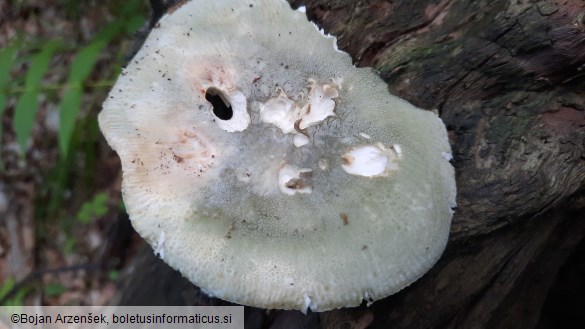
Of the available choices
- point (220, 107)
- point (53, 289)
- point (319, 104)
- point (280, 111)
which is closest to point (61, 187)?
point (53, 289)

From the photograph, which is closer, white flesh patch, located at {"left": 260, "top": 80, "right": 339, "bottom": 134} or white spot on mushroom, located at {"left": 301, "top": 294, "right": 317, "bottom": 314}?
white spot on mushroom, located at {"left": 301, "top": 294, "right": 317, "bottom": 314}

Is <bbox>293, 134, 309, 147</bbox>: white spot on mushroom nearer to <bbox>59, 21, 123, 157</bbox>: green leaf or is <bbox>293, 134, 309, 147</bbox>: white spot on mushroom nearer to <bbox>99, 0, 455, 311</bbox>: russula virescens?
<bbox>99, 0, 455, 311</bbox>: russula virescens

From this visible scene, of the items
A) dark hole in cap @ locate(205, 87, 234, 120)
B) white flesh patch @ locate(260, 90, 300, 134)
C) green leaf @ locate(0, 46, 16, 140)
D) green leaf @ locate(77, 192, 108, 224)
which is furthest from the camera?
green leaf @ locate(77, 192, 108, 224)

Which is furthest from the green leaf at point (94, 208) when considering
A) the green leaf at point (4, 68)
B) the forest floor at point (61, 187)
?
the green leaf at point (4, 68)

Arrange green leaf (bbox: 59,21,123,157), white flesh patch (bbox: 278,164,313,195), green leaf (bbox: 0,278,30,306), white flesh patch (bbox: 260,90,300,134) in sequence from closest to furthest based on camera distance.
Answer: white flesh patch (bbox: 278,164,313,195) < white flesh patch (bbox: 260,90,300,134) < green leaf (bbox: 59,21,123,157) < green leaf (bbox: 0,278,30,306)

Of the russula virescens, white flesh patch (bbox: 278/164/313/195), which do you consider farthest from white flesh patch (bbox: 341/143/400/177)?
white flesh patch (bbox: 278/164/313/195)

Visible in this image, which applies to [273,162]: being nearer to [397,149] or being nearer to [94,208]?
[397,149]

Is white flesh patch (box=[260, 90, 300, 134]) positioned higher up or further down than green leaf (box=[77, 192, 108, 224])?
higher up
